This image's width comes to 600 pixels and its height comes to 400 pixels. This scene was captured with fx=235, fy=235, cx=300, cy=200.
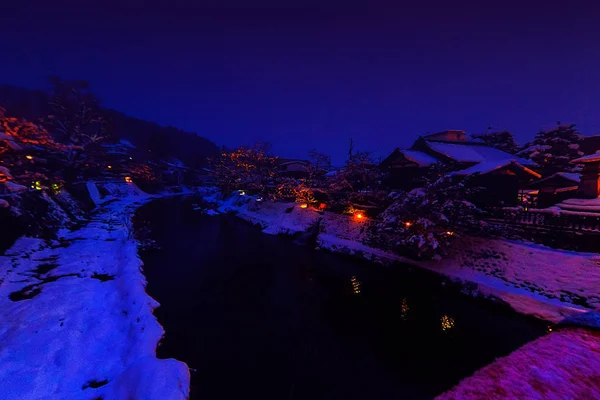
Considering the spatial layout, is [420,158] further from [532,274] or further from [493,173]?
[532,274]

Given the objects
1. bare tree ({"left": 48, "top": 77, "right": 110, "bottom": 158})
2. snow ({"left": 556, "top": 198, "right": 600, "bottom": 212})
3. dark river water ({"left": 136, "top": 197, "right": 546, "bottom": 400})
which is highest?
bare tree ({"left": 48, "top": 77, "right": 110, "bottom": 158})

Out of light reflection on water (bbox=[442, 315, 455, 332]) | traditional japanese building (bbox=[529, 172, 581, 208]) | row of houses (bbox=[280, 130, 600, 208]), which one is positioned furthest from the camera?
traditional japanese building (bbox=[529, 172, 581, 208])

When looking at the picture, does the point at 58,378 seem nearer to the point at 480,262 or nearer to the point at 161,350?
the point at 161,350

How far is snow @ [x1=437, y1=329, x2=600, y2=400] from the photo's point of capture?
12.9 ft

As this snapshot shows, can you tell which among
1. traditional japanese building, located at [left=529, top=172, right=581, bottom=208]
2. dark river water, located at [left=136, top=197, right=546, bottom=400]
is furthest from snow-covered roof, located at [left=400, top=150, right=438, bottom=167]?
dark river water, located at [left=136, top=197, right=546, bottom=400]

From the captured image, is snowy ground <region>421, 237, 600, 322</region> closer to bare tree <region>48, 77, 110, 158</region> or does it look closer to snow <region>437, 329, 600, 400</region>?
snow <region>437, 329, 600, 400</region>

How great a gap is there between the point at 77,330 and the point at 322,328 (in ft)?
28.9

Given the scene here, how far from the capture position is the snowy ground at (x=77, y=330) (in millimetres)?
5941

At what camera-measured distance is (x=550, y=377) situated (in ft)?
13.4

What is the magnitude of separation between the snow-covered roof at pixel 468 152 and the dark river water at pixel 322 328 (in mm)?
15736

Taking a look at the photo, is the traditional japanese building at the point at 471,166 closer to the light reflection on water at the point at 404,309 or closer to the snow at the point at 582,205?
the snow at the point at 582,205

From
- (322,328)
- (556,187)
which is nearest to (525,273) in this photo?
(322,328)

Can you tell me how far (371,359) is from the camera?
8422mm

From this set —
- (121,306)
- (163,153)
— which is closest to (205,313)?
(121,306)
